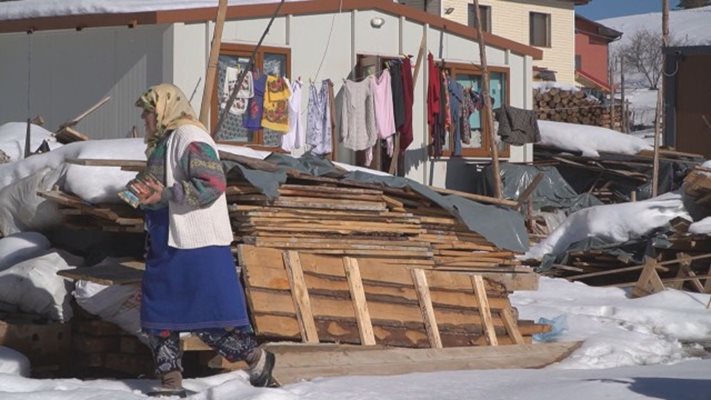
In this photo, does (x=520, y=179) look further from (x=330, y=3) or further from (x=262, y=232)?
(x=262, y=232)

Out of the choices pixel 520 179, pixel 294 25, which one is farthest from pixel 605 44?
pixel 294 25

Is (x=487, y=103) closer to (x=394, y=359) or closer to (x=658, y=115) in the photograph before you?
(x=658, y=115)

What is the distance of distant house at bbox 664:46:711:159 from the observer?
2511 centimetres

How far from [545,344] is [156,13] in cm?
753

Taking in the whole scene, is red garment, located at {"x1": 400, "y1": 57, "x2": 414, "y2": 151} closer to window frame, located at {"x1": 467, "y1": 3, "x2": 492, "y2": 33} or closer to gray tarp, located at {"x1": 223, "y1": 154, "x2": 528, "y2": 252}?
gray tarp, located at {"x1": 223, "y1": 154, "x2": 528, "y2": 252}

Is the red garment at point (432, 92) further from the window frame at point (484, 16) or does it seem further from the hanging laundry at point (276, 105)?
the window frame at point (484, 16)

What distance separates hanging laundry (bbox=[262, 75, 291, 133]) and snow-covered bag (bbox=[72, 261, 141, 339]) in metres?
7.66

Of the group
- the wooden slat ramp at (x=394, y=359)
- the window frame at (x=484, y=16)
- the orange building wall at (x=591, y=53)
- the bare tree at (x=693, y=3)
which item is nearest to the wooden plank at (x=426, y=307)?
the wooden slat ramp at (x=394, y=359)

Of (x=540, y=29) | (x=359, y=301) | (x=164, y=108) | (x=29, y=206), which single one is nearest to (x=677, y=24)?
(x=540, y=29)

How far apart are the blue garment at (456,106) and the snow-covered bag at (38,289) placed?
399 inches

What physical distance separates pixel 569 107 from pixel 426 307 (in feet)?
66.2

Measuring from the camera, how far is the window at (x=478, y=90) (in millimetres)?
19156

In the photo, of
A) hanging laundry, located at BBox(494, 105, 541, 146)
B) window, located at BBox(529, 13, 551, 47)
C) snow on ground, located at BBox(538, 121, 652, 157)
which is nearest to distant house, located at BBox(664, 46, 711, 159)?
snow on ground, located at BBox(538, 121, 652, 157)

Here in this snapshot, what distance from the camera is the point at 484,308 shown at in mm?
9609
